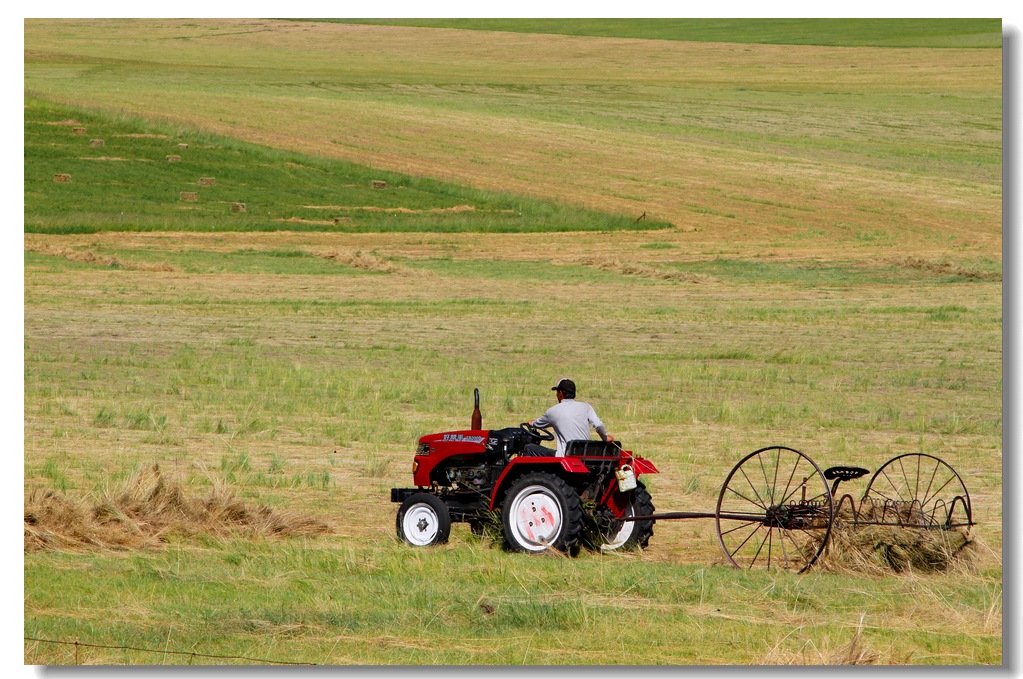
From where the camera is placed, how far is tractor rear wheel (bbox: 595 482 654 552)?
12781mm

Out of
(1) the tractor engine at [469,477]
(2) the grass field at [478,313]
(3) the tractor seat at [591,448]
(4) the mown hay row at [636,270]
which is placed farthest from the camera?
(4) the mown hay row at [636,270]

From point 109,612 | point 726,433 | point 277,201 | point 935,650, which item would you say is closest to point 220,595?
point 109,612

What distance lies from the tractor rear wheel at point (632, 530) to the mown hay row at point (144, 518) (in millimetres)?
2891

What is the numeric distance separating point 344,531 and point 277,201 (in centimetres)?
4591

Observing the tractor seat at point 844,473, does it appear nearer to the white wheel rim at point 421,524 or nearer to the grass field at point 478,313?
the grass field at point 478,313

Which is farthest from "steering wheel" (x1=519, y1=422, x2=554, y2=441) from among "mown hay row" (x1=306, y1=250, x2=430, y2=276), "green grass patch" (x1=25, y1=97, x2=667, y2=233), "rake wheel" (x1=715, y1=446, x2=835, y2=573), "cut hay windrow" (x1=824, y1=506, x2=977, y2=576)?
"green grass patch" (x1=25, y1=97, x2=667, y2=233)

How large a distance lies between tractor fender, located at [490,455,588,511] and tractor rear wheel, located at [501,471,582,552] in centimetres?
8

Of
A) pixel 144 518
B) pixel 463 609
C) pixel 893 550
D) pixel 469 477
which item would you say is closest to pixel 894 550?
A: pixel 893 550

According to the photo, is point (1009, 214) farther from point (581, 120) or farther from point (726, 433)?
point (581, 120)

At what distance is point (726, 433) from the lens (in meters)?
20.7

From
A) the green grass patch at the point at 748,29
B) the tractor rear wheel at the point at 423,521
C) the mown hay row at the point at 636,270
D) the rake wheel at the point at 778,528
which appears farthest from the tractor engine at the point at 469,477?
the green grass patch at the point at 748,29

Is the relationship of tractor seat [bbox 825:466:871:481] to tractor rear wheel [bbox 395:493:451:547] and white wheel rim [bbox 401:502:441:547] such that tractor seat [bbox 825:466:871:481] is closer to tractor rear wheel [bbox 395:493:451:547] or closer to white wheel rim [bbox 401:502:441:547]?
tractor rear wheel [bbox 395:493:451:547]

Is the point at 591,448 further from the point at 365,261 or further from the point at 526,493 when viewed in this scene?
the point at 365,261

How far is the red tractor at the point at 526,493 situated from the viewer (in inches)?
480
